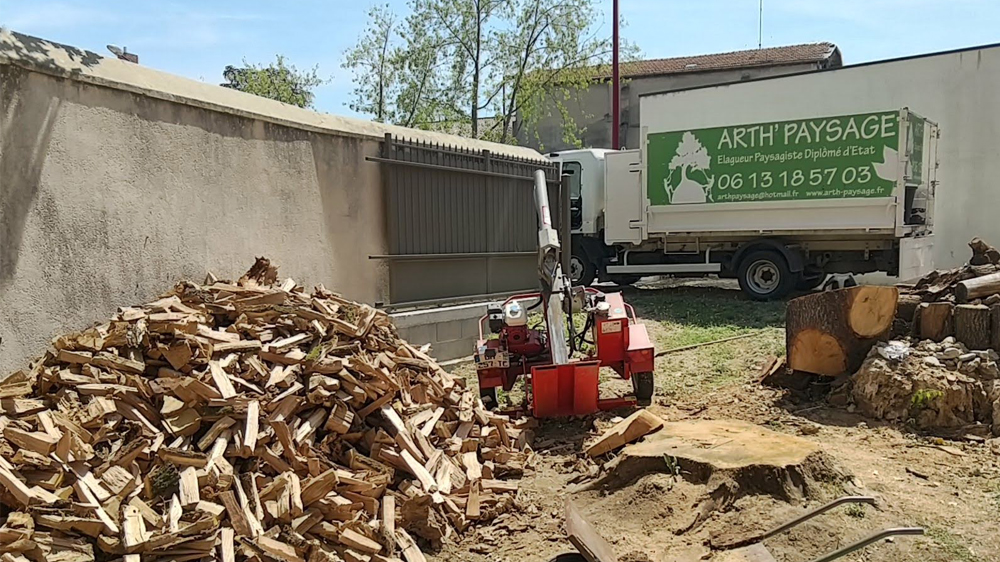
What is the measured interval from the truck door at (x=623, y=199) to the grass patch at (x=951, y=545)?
10.8 m

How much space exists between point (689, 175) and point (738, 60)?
1912 cm

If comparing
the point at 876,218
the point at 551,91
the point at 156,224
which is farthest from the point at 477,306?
the point at 551,91

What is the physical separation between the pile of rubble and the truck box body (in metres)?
6.35

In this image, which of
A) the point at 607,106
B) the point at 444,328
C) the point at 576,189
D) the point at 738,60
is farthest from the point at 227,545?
the point at 738,60

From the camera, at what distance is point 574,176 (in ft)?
51.8

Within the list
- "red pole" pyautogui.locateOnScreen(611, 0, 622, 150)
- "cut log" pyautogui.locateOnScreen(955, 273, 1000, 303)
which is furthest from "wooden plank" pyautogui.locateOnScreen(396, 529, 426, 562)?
"red pole" pyautogui.locateOnScreen(611, 0, 622, 150)

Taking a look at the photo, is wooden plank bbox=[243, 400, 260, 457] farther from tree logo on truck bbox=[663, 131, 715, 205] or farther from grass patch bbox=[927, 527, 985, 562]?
tree logo on truck bbox=[663, 131, 715, 205]

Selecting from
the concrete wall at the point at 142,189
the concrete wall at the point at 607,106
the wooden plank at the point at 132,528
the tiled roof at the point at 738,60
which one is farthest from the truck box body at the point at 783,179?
the tiled roof at the point at 738,60

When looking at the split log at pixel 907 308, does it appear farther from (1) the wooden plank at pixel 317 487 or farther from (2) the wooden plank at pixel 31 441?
(2) the wooden plank at pixel 31 441

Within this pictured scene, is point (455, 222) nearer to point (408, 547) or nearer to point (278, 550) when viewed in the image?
point (408, 547)

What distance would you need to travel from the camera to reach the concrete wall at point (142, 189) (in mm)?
5051

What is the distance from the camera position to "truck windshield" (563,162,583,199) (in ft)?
51.7

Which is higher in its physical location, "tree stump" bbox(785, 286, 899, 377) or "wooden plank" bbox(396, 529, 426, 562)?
"tree stump" bbox(785, 286, 899, 377)

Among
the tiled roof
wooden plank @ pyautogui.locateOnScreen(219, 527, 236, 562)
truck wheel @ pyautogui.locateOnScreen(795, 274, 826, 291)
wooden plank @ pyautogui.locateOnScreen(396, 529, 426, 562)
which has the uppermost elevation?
the tiled roof
